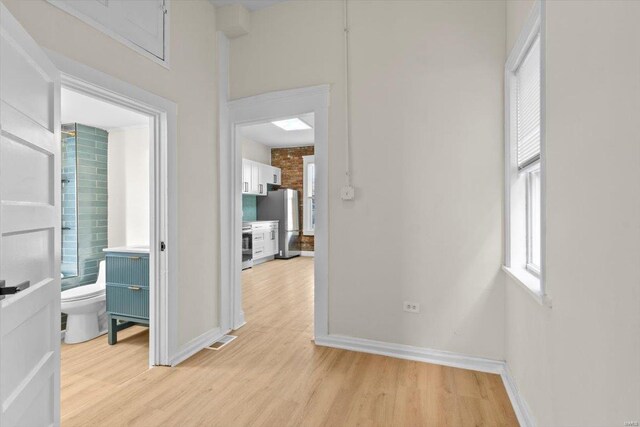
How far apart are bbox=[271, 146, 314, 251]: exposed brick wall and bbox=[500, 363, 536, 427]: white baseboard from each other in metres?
5.83

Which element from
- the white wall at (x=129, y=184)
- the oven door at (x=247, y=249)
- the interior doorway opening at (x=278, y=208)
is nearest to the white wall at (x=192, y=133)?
the interior doorway opening at (x=278, y=208)

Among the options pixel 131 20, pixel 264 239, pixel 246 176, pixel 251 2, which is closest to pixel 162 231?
pixel 131 20

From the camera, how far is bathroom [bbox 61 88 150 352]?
291 centimetres

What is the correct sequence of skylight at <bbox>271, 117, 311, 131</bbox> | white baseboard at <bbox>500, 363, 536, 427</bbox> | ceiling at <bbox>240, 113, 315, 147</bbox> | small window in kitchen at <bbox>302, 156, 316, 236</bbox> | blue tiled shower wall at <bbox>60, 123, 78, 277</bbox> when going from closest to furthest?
white baseboard at <bbox>500, 363, 536, 427</bbox> → blue tiled shower wall at <bbox>60, 123, 78, 277</bbox> → skylight at <bbox>271, 117, 311, 131</bbox> → ceiling at <bbox>240, 113, 315, 147</bbox> → small window in kitchen at <bbox>302, 156, 316, 236</bbox>

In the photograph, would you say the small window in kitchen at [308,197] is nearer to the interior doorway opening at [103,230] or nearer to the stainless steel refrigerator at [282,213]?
the stainless steel refrigerator at [282,213]

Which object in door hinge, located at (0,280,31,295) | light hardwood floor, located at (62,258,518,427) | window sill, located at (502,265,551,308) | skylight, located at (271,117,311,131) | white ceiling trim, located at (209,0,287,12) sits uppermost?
white ceiling trim, located at (209,0,287,12)

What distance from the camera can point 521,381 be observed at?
180cm

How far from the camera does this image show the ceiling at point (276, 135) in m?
5.84

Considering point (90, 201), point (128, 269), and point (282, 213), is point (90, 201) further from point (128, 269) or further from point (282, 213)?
point (282, 213)

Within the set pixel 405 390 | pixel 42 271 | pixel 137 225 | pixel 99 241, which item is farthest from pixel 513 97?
pixel 99 241

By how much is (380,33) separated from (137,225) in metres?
3.76

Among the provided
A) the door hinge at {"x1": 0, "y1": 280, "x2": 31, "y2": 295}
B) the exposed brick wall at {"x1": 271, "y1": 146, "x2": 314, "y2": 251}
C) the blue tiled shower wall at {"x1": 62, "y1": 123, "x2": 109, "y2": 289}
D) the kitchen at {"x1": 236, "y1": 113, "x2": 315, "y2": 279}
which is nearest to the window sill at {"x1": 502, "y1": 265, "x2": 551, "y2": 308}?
the door hinge at {"x1": 0, "y1": 280, "x2": 31, "y2": 295}

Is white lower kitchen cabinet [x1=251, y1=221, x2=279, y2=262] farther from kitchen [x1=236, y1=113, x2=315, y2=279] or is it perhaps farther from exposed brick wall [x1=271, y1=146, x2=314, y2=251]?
exposed brick wall [x1=271, y1=146, x2=314, y2=251]

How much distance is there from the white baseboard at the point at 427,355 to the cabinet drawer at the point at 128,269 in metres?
1.66
